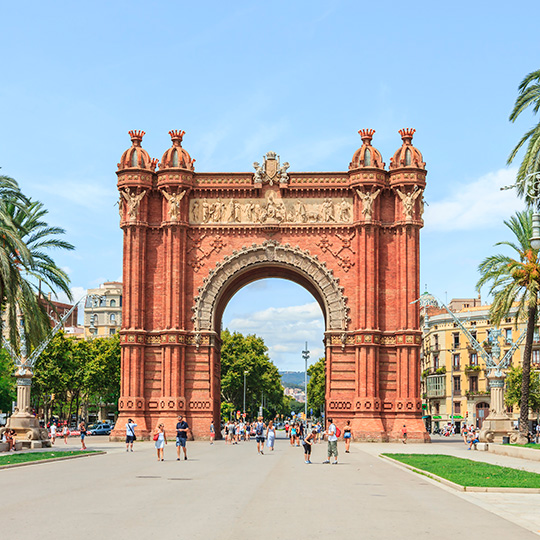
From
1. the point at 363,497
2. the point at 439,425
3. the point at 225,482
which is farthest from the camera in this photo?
the point at 439,425

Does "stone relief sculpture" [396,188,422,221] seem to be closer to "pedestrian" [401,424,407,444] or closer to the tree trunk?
the tree trunk

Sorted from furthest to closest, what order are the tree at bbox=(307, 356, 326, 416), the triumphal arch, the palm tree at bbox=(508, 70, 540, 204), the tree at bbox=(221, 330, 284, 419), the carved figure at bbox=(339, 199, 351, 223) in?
the tree at bbox=(307, 356, 326, 416) → the tree at bbox=(221, 330, 284, 419) → the carved figure at bbox=(339, 199, 351, 223) → the triumphal arch → the palm tree at bbox=(508, 70, 540, 204)

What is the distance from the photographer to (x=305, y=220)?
4944 centimetres

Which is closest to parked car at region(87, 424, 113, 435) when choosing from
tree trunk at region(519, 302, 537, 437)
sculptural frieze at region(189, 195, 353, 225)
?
sculptural frieze at region(189, 195, 353, 225)

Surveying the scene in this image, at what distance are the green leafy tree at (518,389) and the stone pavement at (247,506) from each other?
56.2 m

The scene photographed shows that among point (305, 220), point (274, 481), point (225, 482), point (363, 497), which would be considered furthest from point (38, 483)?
point (305, 220)

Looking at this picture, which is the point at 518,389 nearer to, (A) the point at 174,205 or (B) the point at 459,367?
(B) the point at 459,367

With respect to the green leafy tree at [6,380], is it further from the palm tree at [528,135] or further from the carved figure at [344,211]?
the palm tree at [528,135]

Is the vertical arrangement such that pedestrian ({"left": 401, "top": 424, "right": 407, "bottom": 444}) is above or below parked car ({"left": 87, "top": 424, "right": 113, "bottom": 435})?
above

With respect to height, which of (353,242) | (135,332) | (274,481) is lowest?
(274,481)

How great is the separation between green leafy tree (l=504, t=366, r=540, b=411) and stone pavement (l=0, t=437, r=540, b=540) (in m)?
56.2

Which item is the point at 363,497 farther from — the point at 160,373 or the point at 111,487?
the point at 160,373

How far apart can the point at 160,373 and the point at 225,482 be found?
28.6m

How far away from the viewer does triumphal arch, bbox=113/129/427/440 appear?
47.6 meters
